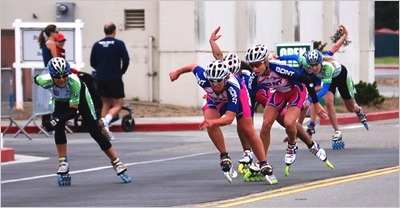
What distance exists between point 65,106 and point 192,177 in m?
1.89

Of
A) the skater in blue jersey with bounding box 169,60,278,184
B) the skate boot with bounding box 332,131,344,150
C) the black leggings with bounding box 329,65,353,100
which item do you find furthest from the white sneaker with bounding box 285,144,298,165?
the black leggings with bounding box 329,65,353,100

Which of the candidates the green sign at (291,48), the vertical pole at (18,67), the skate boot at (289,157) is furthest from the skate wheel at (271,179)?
the green sign at (291,48)

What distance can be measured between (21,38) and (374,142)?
9426mm

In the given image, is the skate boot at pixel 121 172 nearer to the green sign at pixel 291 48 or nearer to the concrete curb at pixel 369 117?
the concrete curb at pixel 369 117

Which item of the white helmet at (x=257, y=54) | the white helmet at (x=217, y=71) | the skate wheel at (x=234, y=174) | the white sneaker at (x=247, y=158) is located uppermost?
the white helmet at (x=257, y=54)

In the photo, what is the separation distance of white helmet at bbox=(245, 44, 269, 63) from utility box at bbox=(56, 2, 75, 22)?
49.5 ft

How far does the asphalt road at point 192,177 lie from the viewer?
13.1 m

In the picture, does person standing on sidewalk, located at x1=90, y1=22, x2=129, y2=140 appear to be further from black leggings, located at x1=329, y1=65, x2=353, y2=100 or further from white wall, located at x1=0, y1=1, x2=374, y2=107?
white wall, located at x1=0, y1=1, x2=374, y2=107

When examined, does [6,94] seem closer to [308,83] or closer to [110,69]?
[110,69]

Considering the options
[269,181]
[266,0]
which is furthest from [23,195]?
[266,0]

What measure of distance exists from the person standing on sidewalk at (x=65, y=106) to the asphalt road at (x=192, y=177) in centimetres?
29

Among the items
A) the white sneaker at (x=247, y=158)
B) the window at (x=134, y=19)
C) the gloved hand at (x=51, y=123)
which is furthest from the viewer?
the window at (x=134, y=19)

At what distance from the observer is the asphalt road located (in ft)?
42.9

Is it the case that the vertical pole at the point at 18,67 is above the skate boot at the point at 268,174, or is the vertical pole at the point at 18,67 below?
above
